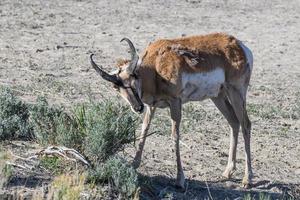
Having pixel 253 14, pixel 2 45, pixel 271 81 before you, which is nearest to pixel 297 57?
pixel 271 81

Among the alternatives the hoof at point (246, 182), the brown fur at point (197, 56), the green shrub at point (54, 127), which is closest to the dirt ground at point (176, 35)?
the hoof at point (246, 182)

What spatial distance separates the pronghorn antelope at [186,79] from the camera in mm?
8914

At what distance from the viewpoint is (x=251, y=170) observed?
32.2 ft

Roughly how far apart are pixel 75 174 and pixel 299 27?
14.0 meters

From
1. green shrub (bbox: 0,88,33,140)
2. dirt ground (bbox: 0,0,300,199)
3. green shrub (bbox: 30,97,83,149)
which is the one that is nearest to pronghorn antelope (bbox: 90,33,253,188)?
dirt ground (bbox: 0,0,300,199)

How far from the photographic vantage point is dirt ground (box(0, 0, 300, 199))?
393 inches

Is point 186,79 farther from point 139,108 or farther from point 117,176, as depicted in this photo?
point 117,176

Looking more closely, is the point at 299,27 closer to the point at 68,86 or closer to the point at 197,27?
the point at 197,27

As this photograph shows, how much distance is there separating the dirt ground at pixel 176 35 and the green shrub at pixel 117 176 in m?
0.52

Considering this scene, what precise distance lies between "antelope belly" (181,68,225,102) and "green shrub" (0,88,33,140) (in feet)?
5.97

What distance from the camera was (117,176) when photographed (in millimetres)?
7891

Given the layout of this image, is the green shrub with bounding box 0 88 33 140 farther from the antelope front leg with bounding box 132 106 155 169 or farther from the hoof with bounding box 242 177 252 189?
the hoof with bounding box 242 177 252 189

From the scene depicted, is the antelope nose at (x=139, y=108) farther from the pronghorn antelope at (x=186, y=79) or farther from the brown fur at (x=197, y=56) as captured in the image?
the brown fur at (x=197, y=56)

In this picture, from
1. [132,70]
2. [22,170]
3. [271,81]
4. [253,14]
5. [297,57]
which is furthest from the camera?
[253,14]
